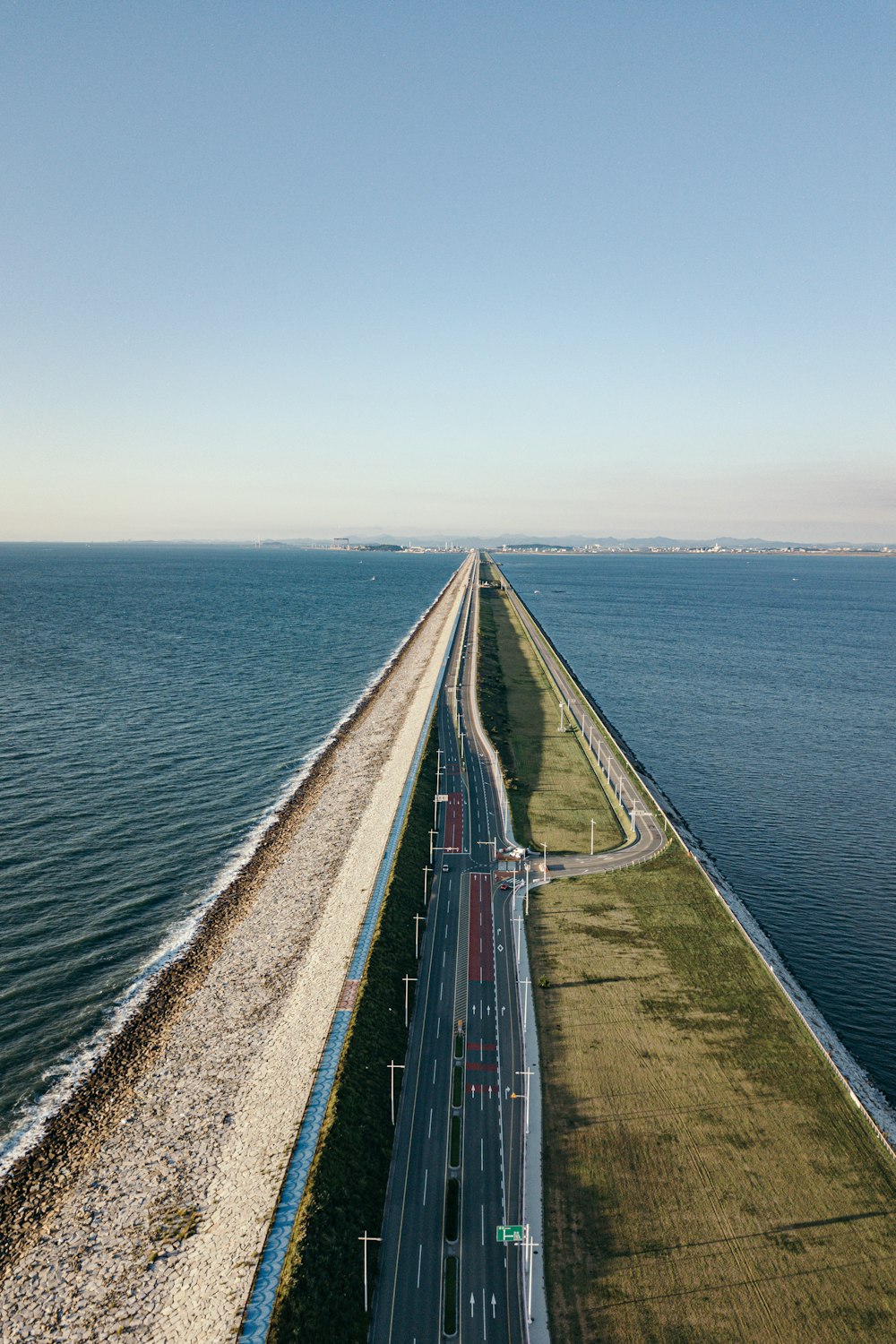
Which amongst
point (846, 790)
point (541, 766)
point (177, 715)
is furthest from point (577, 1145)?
point (177, 715)

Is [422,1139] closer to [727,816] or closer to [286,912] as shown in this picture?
[286,912]

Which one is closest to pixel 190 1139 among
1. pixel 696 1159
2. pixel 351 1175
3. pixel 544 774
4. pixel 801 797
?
pixel 351 1175

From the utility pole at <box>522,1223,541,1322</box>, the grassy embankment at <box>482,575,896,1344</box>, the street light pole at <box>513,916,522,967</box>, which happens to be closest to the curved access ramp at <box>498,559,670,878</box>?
the street light pole at <box>513,916,522,967</box>

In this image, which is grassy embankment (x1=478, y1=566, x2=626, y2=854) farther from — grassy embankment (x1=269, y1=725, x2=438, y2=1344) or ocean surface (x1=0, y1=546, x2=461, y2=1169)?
ocean surface (x1=0, y1=546, x2=461, y2=1169)

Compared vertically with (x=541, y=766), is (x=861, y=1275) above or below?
below

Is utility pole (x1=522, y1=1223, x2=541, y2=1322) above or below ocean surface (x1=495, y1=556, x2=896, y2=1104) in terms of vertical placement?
below

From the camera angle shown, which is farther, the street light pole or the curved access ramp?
the curved access ramp
